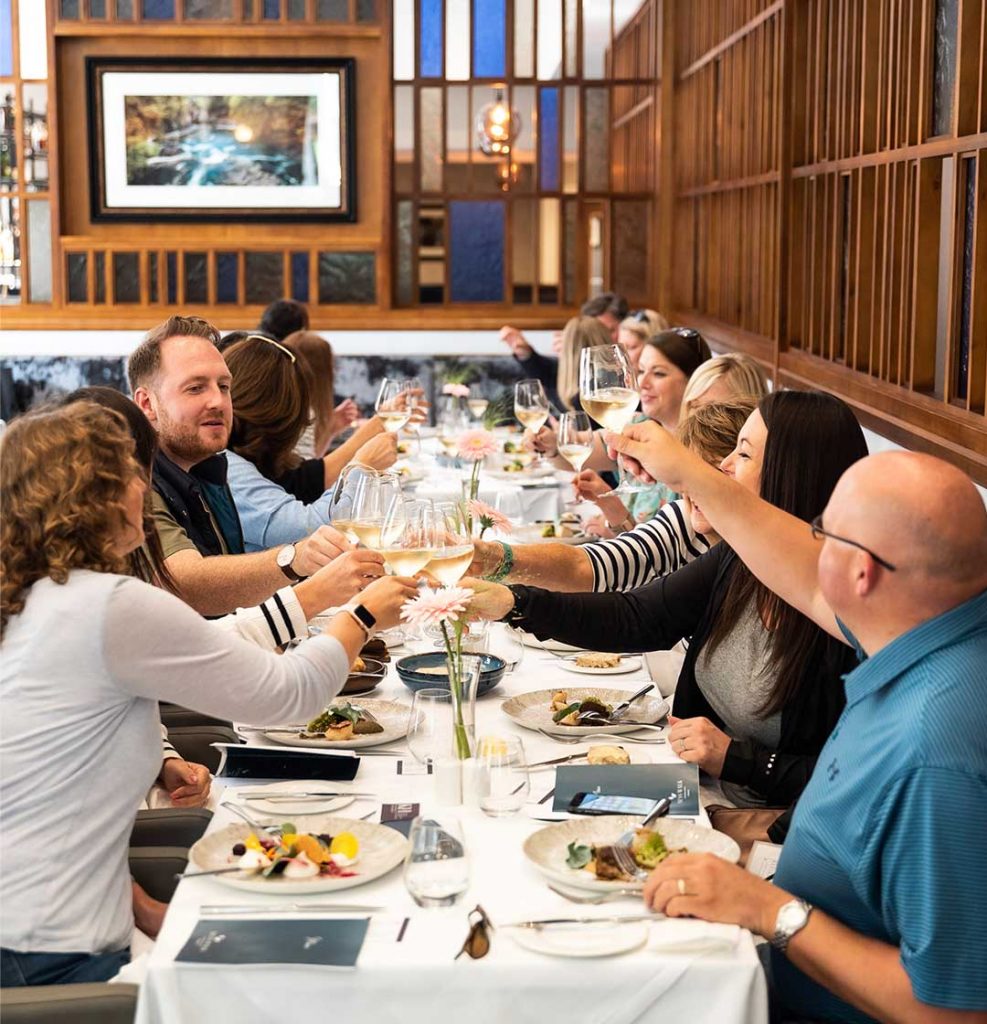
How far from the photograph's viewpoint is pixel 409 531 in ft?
7.02

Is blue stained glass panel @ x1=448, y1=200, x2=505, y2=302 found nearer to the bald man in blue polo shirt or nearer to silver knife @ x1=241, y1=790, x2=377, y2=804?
silver knife @ x1=241, y1=790, x2=377, y2=804

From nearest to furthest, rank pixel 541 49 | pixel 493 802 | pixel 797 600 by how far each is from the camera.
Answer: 1. pixel 493 802
2. pixel 797 600
3. pixel 541 49

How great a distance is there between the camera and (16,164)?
8195 mm

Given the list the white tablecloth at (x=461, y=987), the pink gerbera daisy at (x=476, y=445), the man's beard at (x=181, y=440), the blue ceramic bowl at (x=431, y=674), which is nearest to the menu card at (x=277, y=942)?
the white tablecloth at (x=461, y=987)

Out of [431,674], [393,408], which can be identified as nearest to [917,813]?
[431,674]

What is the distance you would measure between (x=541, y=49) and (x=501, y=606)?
6.02 meters

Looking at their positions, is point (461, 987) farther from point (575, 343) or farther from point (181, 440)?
point (575, 343)

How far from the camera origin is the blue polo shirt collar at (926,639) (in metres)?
1.64

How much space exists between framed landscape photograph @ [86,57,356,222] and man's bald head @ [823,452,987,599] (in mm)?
6832

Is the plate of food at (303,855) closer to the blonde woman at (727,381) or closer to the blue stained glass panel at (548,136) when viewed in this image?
the blonde woman at (727,381)

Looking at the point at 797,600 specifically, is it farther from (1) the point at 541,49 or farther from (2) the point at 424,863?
(1) the point at 541,49

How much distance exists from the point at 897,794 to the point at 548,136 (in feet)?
22.7

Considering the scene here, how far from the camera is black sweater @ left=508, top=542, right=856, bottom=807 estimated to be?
7.79 ft

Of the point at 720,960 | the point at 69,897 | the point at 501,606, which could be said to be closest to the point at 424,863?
the point at 720,960
